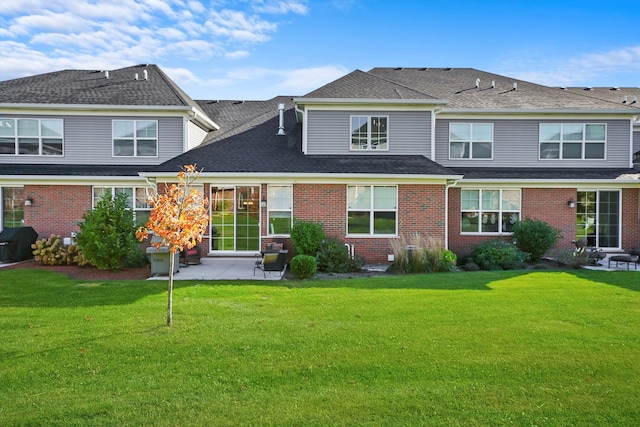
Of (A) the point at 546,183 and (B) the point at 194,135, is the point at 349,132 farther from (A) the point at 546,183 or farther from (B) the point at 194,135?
(A) the point at 546,183

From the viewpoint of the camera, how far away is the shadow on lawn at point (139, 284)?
943 cm

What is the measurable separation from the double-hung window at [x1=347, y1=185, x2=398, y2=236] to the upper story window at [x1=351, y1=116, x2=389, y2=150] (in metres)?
2.01

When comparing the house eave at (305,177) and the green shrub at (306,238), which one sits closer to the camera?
the green shrub at (306,238)

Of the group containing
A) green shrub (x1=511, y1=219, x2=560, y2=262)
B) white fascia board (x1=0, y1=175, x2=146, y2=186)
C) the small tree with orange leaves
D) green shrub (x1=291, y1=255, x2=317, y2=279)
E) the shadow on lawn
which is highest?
white fascia board (x1=0, y1=175, x2=146, y2=186)

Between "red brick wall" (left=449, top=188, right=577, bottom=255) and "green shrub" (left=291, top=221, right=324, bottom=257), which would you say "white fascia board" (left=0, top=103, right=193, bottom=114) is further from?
"red brick wall" (left=449, top=188, right=577, bottom=255)

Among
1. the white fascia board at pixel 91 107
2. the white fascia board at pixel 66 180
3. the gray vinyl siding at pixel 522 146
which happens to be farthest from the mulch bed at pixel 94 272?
the gray vinyl siding at pixel 522 146

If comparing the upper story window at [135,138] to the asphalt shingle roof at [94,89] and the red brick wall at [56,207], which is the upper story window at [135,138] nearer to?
the asphalt shingle roof at [94,89]

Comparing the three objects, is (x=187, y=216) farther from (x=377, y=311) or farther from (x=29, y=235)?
(x=29, y=235)

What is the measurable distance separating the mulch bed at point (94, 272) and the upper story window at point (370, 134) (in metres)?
8.50

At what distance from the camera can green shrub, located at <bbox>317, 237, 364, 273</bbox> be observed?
13.5m

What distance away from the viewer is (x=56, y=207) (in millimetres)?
16109

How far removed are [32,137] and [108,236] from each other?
23.9 ft

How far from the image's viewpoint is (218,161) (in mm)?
15477

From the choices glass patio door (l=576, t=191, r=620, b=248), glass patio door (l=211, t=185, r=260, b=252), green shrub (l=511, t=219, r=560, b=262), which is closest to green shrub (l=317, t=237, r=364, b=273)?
glass patio door (l=211, t=185, r=260, b=252)
